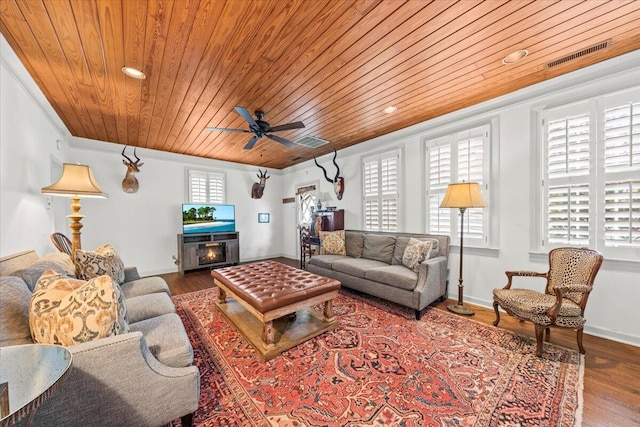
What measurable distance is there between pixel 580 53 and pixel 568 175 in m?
1.15

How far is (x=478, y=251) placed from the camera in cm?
321

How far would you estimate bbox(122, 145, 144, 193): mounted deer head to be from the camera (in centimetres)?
448

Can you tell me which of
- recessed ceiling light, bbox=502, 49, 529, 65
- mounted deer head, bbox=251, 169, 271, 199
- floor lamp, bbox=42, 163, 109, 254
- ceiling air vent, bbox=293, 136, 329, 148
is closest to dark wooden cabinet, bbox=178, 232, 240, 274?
mounted deer head, bbox=251, 169, 271, 199

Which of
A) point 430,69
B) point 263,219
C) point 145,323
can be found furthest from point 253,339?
point 263,219

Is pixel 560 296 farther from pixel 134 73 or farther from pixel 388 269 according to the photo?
pixel 134 73

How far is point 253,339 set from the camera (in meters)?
2.30

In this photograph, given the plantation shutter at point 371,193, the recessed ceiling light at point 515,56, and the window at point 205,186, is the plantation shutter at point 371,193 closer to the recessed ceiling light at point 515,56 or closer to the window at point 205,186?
the recessed ceiling light at point 515,56

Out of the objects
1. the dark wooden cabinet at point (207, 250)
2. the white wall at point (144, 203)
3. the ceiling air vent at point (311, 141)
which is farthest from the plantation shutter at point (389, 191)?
the white wall at point (144, 203)

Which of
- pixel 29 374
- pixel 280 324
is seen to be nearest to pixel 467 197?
pixel 280 324

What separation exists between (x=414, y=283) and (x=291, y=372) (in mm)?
1696

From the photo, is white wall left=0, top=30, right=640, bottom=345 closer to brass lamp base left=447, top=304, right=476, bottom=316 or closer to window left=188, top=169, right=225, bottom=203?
window left=188, top=169, right=225, bottom=203

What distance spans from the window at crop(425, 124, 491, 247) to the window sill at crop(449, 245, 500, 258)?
0.07 m

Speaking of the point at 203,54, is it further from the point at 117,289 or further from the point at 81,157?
the point at 81,157

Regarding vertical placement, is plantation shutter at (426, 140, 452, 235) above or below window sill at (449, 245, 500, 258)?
above
